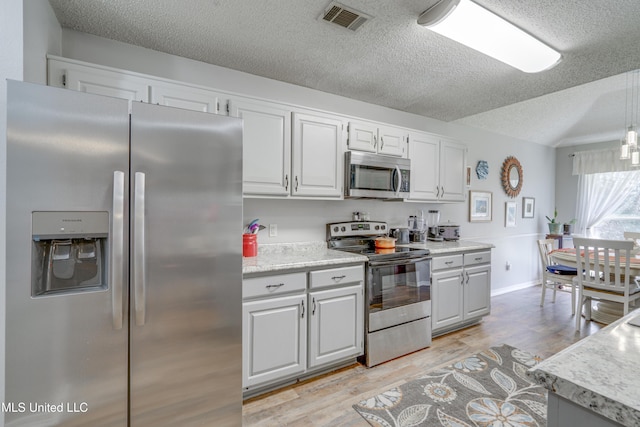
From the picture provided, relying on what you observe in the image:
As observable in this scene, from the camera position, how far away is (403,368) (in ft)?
8.35

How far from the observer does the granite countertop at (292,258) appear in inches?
81.4

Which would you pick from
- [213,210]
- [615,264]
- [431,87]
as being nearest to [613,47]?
[431,87]

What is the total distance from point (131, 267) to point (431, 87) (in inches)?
116

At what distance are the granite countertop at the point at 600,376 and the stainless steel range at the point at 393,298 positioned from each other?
1767 mm

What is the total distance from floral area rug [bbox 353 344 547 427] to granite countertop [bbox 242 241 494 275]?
3.34 ft

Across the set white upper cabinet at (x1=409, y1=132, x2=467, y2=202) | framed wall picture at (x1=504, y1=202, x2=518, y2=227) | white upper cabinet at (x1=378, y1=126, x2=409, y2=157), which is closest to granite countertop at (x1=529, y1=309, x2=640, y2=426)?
A: white upper cabinet at (x1=378, y1=126, x2=409, y2=157)

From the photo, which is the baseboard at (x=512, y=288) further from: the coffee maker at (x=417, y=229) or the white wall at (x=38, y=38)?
the white wall at (x=38, y=38)

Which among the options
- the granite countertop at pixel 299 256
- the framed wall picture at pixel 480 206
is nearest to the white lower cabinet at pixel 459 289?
the granite countertop at pixel 299 256

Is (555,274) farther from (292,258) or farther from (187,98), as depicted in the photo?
(187,98)

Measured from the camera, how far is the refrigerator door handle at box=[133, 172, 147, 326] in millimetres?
1411

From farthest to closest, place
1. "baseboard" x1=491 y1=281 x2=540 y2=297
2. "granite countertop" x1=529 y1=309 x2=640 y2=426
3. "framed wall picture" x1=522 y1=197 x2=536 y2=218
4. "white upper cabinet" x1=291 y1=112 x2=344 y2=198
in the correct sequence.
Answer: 1. "framed wall picture" x1=522 y1=197 x2=536 y2=218
2. "baseboard" x1=491 y1=281 x2=540 y2=297
3. "white upper cabinet" x1=291 y1=112 x2=344 y2=198
4. "granite countertop" x1=529 y1=309 x2=640 y2=426

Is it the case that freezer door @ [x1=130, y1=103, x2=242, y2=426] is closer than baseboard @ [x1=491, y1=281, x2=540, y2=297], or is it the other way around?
freezer door @ [x1=130, y1=103, x2=242, y2=426]

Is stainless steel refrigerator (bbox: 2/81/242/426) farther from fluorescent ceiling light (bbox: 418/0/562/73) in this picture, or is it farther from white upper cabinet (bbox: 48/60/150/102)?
fluorescent ceiling light (bbox: 418/0/562/73)

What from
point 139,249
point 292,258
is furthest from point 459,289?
point 139,249
